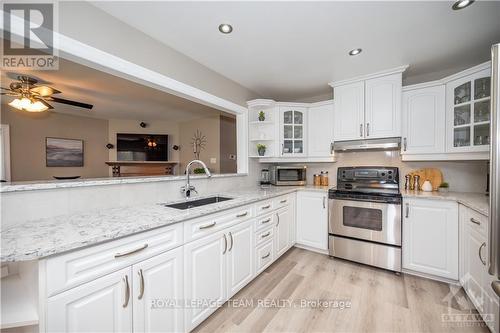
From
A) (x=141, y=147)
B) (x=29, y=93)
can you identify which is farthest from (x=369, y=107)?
(x=141, y=147)

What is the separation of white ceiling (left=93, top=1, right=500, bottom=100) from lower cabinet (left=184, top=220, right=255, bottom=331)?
67.3 inches

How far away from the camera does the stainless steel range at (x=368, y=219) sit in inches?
89.0

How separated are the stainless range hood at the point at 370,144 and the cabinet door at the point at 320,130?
19 centimetres

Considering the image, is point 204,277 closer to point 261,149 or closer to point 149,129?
point 261,149

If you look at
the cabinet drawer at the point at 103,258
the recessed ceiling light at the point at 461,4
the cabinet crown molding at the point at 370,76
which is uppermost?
the recessed ceiling light at the point at 461,4

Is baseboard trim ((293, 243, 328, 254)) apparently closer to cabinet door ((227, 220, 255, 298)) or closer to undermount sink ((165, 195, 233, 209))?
cabinet door ((227, 220, 255, 298))

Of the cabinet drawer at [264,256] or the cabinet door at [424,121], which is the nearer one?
the cabinet drawer at [264,256]

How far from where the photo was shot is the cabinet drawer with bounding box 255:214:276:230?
2150 mm

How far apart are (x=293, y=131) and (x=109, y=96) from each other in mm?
3325

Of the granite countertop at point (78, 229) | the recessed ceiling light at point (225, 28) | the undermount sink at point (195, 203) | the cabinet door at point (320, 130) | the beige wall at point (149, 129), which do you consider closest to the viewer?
the granite countertop at point (78, 229)

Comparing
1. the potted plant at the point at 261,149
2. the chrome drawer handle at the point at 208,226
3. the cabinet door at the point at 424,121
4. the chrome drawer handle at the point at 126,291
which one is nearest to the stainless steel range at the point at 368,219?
the cabinet door at the point at 424,121

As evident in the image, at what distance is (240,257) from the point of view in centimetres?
187

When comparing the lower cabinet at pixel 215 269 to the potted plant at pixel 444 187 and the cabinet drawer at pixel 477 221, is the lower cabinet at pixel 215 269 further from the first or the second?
the potted plant at pixel 444 187

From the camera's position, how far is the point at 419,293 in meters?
1.94
